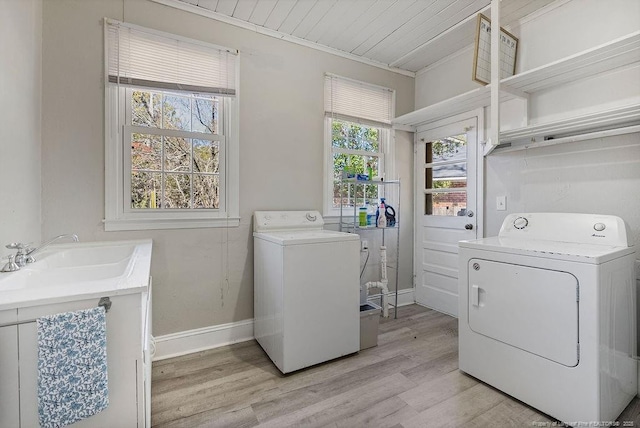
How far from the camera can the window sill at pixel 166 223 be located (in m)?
2.08

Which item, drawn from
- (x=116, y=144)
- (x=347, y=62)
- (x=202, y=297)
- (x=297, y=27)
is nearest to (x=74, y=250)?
(x=116, y=144)

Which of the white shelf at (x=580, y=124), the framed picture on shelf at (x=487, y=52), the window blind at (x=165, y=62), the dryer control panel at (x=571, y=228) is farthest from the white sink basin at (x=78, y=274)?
the framed picture on shelf at (x=487, y=52)

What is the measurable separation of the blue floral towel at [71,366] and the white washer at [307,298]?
107 cm

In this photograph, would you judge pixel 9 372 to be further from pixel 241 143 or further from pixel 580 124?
pixel 580 124

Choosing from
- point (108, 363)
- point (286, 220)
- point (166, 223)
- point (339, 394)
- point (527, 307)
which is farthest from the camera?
point (286, 220)

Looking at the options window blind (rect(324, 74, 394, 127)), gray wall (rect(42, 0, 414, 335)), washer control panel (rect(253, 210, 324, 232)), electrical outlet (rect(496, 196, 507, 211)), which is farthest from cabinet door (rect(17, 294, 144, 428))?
electrical outlet (rect(496, 196, 507, 211))

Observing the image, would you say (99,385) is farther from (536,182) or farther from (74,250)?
(536,182)

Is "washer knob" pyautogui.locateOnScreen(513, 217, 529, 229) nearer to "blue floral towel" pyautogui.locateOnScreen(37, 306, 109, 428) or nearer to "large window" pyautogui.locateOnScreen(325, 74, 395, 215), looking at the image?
"large window" pyautogui.locateOnScreen(325, 74, 395, 215)

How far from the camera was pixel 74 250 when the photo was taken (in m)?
1.84

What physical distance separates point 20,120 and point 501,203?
3327 mm

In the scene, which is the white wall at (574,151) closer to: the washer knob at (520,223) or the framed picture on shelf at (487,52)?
the framed picture on shelf at (487,52)

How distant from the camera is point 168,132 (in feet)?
7.43

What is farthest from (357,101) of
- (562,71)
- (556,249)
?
(556,249)

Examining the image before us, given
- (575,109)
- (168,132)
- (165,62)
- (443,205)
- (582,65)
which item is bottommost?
(443,205)
